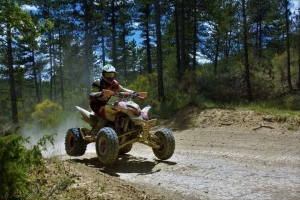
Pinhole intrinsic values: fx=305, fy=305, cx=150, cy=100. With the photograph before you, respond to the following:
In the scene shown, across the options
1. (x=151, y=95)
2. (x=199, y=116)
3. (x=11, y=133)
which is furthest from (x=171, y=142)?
(x=151, y=95)

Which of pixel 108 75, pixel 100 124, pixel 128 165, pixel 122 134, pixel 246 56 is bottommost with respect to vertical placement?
pixel 128 165

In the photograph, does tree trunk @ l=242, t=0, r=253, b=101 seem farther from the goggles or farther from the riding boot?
the riding boot

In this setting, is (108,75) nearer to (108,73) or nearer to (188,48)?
(108,73)

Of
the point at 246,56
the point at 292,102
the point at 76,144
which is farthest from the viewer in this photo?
the point at 246,56

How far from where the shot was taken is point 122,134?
7570mm

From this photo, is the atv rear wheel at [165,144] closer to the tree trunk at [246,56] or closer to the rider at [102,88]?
the rider at [102,88]

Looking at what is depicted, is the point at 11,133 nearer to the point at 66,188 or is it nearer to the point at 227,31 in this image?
the point at 66,188

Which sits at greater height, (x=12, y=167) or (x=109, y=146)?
(x=12, y=167)

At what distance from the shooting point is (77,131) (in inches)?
334

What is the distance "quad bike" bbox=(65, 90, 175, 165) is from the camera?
6.94 m

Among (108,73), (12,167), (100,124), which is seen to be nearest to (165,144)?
(100,124)

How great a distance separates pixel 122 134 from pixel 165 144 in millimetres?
1112

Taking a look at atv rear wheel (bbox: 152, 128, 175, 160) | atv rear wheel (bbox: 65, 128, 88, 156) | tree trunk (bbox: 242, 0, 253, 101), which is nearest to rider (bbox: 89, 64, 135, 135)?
atv rear wheel (bbox: 65, 128, 88, 156)

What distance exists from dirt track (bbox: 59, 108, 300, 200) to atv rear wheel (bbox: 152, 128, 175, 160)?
21 cm
